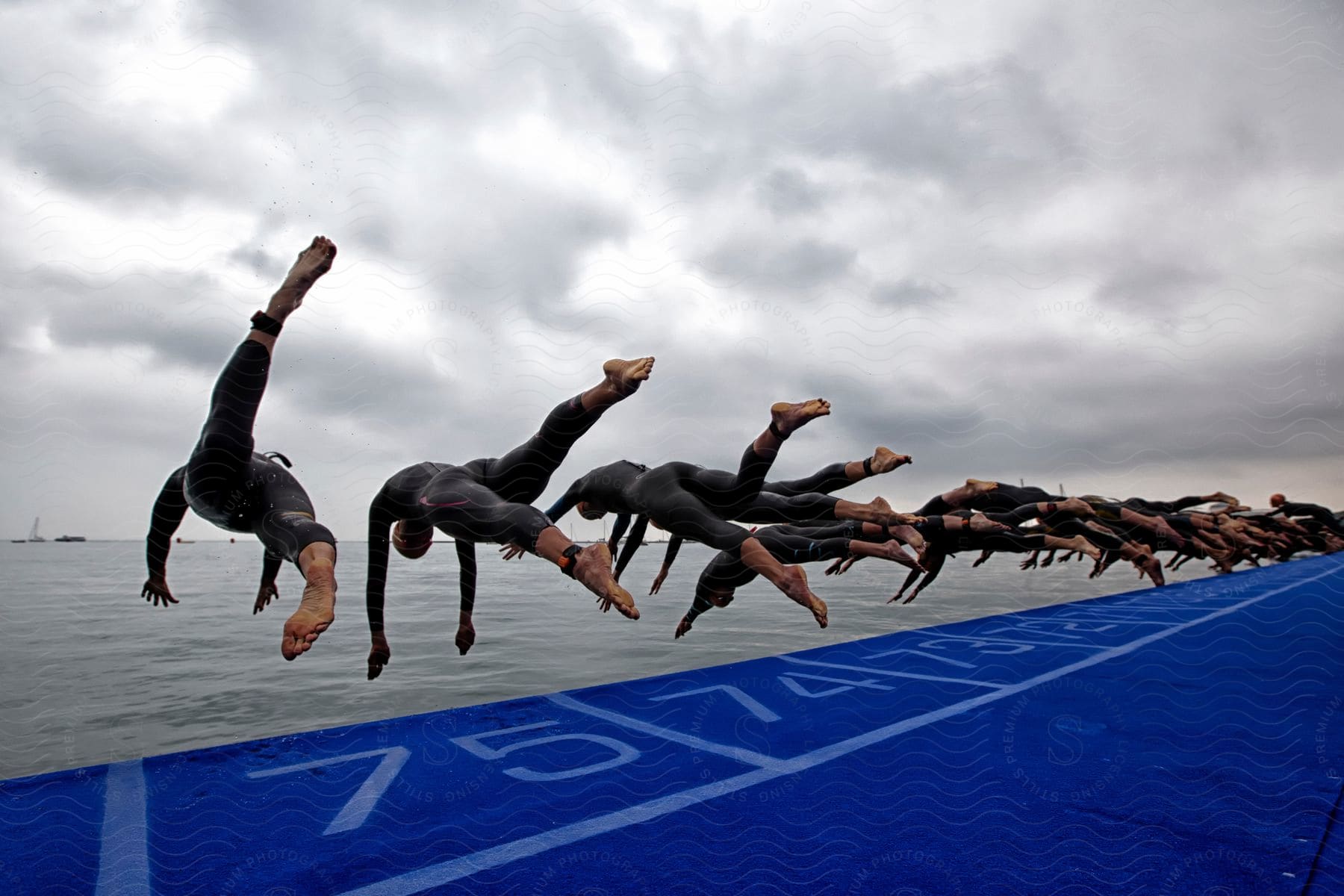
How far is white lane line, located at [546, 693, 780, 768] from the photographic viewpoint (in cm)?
692

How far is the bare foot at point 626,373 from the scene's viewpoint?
414 centimetres

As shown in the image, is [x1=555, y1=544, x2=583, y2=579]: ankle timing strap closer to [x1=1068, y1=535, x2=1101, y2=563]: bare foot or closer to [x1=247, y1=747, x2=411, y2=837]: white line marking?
[x1=247, y1=747, x2=411, y2=837]: white line marking

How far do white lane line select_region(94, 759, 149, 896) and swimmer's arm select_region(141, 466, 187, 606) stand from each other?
6.23 feet

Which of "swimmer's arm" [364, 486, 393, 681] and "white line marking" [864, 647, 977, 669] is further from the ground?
"swimmer's arm" [364, 486, 393, 681]

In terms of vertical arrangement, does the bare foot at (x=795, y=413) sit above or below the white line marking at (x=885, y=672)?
above

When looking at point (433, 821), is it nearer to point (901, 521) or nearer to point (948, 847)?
point (948, 847)

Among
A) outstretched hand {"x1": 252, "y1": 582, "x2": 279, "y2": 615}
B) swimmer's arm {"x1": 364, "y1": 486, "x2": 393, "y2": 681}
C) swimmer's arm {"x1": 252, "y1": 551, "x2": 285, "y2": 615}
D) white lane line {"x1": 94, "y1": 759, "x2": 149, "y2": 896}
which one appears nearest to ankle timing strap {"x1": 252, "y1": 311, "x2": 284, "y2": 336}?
swimmer's arm {"x1": 364, "y1": 486, "x2": 393, "y2": 681}

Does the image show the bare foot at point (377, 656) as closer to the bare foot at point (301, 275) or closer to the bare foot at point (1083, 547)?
the bare foot at point (301, 275)

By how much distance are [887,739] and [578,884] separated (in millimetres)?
4415

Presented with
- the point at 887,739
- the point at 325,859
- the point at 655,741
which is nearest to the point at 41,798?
the point at 325,859

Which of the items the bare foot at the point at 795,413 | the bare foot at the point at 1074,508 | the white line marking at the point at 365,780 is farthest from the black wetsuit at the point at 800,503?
the bare foot at the point at 1074,508

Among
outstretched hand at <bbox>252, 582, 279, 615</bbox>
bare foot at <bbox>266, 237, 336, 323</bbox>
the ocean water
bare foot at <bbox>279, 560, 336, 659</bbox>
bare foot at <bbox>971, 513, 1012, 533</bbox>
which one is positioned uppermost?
bare foot at <bbox>266, 237, 336, 323</bbox>

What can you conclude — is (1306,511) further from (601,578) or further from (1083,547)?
(601,578)

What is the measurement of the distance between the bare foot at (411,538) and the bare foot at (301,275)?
214cm
